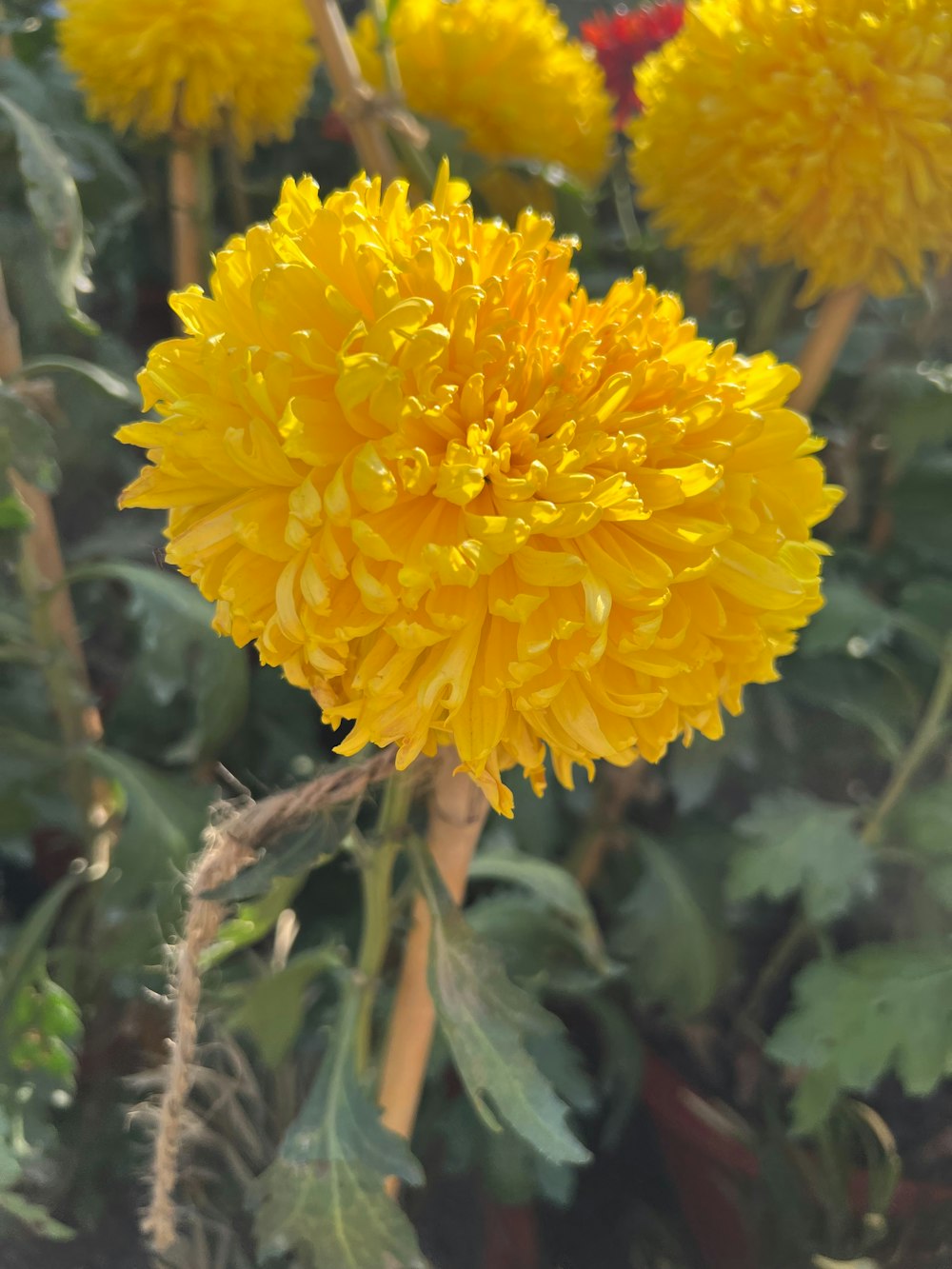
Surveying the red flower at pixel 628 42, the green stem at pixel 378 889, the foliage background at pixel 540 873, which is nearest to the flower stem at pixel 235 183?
the foliage background at pixel 540 873

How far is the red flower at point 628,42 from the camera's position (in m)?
0.87

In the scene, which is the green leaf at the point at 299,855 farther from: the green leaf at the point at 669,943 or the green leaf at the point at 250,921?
the green leaf at the point at 669,943

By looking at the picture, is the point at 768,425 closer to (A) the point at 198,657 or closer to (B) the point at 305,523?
(B) the point at 305,523

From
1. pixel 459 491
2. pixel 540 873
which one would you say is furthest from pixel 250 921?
pixel 459 491

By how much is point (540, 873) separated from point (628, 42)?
765 millimetres

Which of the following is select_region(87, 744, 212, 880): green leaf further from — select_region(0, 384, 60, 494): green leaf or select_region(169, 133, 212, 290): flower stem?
select_region(169, 133, 212, 290): flower stem

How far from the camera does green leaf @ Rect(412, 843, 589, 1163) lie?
1.31ft

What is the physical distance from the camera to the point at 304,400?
0.30 meters

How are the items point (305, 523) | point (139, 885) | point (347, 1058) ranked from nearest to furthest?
point (305, 523), point (347, 1058), point (139, 885)

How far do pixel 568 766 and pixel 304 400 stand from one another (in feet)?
0.53

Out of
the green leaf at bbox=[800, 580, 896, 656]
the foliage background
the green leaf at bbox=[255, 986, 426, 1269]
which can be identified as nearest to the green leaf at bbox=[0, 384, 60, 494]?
the foliage background

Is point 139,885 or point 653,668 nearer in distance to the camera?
point 653,668

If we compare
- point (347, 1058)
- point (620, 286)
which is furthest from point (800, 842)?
point (620, 286)

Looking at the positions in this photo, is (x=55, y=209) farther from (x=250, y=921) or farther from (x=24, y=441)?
(x=250, y=921)
